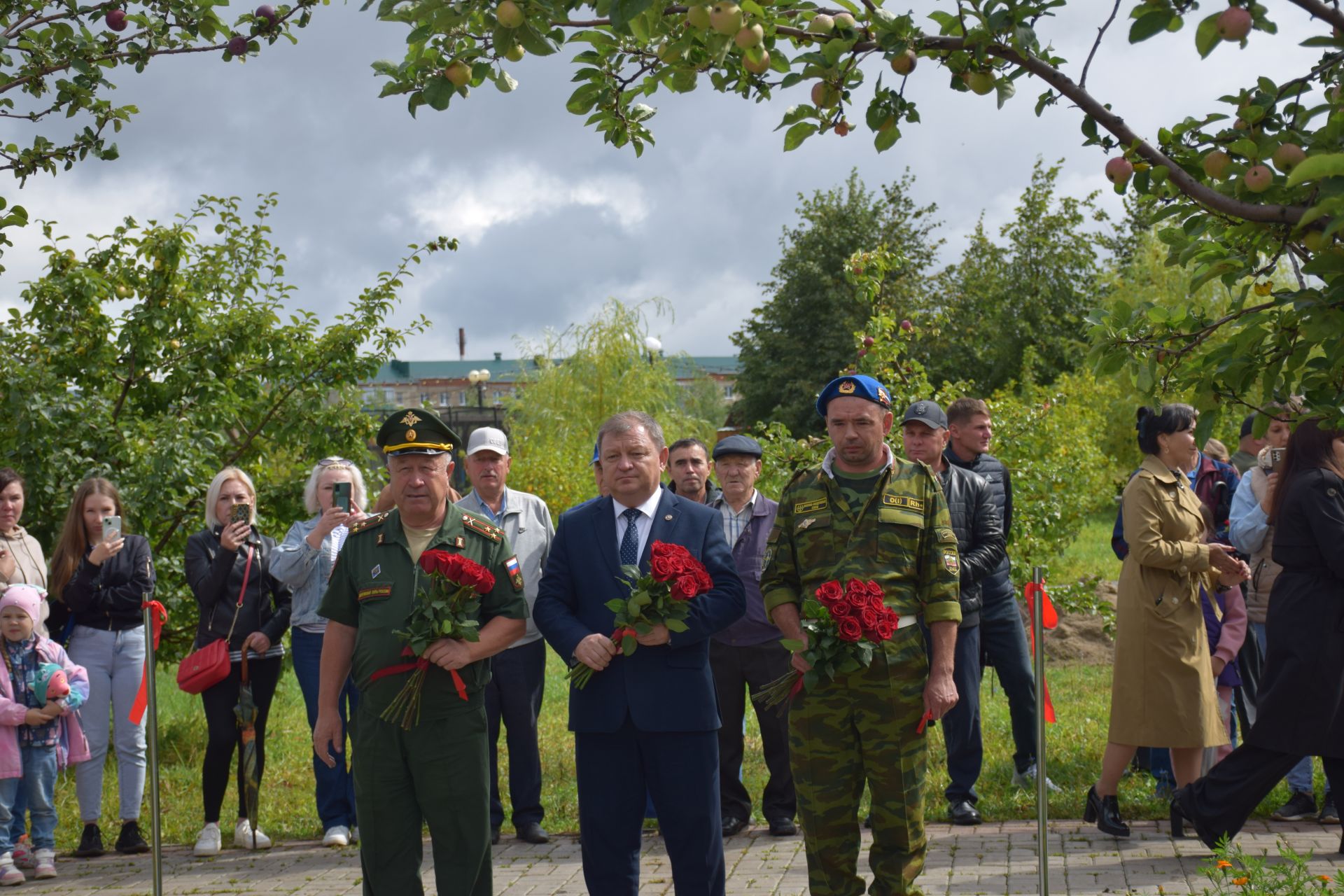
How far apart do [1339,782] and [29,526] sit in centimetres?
900

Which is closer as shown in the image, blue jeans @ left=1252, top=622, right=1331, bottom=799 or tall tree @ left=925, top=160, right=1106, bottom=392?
blue jeans @ left=1252, top=622, right=1331, bottom=799

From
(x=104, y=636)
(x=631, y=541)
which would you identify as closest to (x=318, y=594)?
(x=104, y=636)

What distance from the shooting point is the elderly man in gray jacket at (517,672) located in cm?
743

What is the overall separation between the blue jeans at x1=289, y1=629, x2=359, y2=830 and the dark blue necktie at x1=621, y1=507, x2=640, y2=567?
276 centimetres

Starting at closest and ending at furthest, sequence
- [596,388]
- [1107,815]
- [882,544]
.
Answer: [882,544] < [1107,815] < [596,388]

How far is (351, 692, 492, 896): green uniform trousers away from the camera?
4.97 m

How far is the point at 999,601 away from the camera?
7.81m

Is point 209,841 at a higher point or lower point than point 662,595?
lower

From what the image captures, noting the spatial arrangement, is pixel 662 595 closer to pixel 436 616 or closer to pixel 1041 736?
pixel 436 616

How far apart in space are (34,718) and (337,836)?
1.82 m

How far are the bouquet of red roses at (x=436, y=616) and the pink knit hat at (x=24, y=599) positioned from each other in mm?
3533

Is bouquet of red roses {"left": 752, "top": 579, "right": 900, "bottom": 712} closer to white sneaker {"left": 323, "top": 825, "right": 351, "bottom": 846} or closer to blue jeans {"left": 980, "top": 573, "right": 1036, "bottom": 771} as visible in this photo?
blue jeans {"left": 980, "top": 573, "right": 1036, "bottom": 771}

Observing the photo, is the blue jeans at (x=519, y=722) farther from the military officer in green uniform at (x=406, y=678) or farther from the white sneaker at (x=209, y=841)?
the military officer in green uniform at (x=406, y=678)

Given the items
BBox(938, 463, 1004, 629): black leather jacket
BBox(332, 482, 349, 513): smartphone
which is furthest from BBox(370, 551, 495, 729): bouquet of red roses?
BBox(938, 463, 1004, 629): black leather jacket
